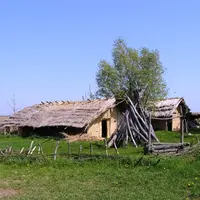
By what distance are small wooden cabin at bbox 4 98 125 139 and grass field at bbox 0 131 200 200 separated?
13708 millimetres

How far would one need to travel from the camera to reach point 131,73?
37156 mm

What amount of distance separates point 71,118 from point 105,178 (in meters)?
17.5

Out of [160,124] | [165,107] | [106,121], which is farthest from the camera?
[160,124]

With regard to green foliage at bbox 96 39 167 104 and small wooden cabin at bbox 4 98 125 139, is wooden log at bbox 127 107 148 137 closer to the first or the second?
small wooden cabin at bbox 4 98 125 139

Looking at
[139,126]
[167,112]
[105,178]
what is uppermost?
[167,112]

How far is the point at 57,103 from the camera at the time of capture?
34031 millimetres

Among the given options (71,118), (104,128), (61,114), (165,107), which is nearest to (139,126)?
(71,118)

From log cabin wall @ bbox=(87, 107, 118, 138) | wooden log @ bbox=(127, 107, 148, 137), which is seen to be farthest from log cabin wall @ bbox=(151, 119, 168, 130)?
wooden log @ bbox=(127, 107, 148, 137)

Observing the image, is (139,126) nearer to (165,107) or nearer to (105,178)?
(105,178)

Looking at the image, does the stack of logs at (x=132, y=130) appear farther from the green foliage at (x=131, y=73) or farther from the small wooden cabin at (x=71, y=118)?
the green foliage at (x=131, y=73)

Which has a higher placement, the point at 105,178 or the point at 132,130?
the point at 132,130

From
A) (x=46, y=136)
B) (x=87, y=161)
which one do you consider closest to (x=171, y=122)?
(x=46, y=136)

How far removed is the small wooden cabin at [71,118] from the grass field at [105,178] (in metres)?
13.7

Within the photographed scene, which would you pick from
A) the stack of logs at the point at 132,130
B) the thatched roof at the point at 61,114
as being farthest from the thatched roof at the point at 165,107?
the stack of logs at the point at 132,130
